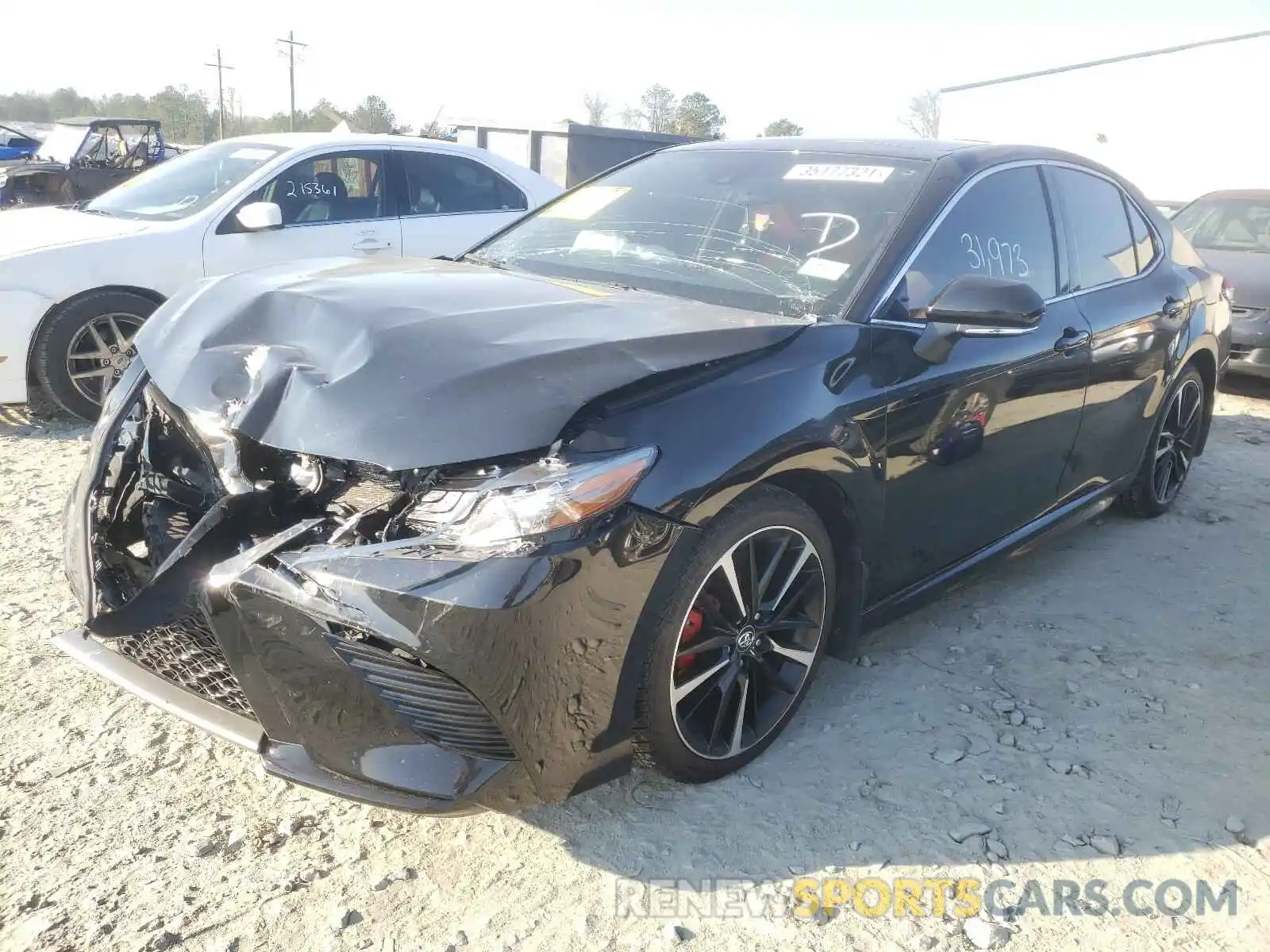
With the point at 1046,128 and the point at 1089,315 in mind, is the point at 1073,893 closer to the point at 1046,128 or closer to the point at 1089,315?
the point at 1089,315

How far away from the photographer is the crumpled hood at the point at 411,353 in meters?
2.03

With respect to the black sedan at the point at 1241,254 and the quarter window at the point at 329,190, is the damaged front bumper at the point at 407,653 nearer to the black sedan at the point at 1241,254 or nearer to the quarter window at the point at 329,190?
the quarter window at the point at 329,190

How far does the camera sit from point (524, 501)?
197 centimetres

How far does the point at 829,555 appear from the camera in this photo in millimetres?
2680

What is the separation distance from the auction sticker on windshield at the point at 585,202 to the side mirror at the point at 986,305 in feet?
4.43

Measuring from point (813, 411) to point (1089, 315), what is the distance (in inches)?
67.3

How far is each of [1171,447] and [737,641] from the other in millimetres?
3249

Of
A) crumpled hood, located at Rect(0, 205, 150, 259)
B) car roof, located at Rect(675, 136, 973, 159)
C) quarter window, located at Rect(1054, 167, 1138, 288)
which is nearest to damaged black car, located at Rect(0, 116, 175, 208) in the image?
crumpled hood, located at Rect(0, 205, 150, 259)

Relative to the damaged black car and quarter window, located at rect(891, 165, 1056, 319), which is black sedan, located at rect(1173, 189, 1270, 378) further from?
the damaged black car

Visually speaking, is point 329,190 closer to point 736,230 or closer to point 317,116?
point 736,230

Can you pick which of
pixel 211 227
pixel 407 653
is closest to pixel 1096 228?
pixel 407 653

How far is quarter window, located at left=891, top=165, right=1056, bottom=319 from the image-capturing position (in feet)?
9.59

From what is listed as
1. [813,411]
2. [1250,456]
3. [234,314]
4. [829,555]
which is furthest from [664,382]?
[1250,456]

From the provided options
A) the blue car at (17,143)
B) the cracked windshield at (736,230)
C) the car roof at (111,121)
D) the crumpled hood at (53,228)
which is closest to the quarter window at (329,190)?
the crumpled hood at (53,228)
